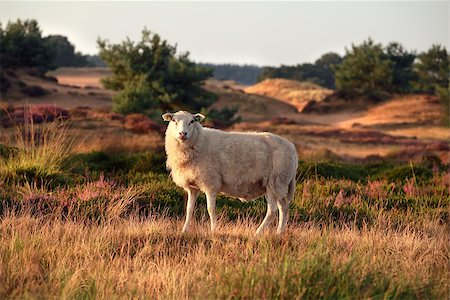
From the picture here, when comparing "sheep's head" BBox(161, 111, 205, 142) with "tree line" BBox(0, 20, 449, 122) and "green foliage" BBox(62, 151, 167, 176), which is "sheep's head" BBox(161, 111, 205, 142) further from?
"tree line" BBox(0, 20, 449, 122)

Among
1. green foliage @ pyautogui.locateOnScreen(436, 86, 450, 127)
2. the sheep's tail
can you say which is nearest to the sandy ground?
green foliage @ pyautogui.locateOnScreen(436, 86, 450, 127)

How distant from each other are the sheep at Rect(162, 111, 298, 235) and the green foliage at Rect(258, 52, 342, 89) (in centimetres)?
9430

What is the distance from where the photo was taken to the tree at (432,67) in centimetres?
7100

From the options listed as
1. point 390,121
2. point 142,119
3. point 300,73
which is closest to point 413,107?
point 390,121

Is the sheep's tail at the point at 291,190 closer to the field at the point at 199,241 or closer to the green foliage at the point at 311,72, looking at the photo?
the field at the point at 199,241

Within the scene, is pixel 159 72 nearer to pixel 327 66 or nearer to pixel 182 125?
pixel 182 125

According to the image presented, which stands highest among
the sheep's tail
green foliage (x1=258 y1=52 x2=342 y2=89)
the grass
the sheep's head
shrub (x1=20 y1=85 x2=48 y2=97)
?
green foliage (x1=258 y1=52 x2=342 y2=89)

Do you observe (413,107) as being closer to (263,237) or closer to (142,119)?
(142,119)

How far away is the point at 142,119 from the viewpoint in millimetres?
28391

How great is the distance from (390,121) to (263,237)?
50.0m

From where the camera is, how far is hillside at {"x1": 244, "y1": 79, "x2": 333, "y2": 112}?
2854 inches

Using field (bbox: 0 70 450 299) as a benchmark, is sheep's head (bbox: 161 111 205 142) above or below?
above

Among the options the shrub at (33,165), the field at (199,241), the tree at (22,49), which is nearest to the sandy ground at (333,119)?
the tree at (22,49)

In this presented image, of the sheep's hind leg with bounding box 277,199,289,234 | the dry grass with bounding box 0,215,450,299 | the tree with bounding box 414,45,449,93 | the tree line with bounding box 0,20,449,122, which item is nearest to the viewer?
the dry grass with bounding box 0,215,450,299
